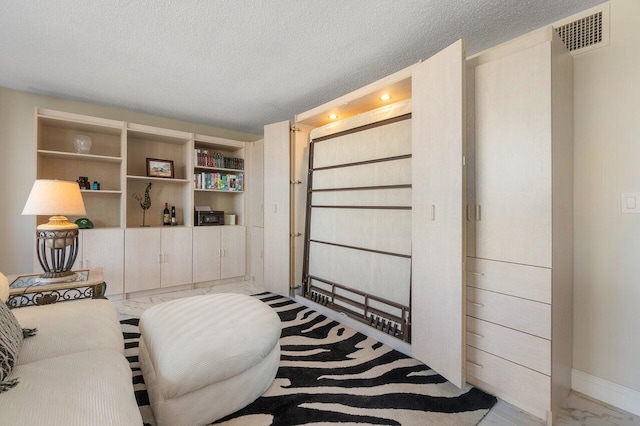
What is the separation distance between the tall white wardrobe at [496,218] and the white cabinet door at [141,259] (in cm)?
310

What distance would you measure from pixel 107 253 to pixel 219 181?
1.59m

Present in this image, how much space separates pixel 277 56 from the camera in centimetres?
231

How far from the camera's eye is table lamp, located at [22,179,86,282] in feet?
6.61

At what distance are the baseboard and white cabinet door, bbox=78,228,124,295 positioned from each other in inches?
166

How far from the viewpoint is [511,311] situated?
1.61 m

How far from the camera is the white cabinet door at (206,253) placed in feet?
12.4

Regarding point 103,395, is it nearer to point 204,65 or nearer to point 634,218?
point 204,65

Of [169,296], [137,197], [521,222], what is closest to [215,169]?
[137,197]

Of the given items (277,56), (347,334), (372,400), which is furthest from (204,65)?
(372,400)

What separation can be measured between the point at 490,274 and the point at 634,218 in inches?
32.0

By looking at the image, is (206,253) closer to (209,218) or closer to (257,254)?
(209,218)

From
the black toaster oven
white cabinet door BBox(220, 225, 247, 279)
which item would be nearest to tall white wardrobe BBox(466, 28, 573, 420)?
white cabinet door BBox(220, 225, 247, 279)

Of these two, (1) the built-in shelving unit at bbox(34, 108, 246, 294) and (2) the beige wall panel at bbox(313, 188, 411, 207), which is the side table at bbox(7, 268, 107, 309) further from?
(2) the beige wall panel at bbox(313, 188, 411, 207)

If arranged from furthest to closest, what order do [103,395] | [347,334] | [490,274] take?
1. [347,334]
2. [490,274]
3. [103,395]
